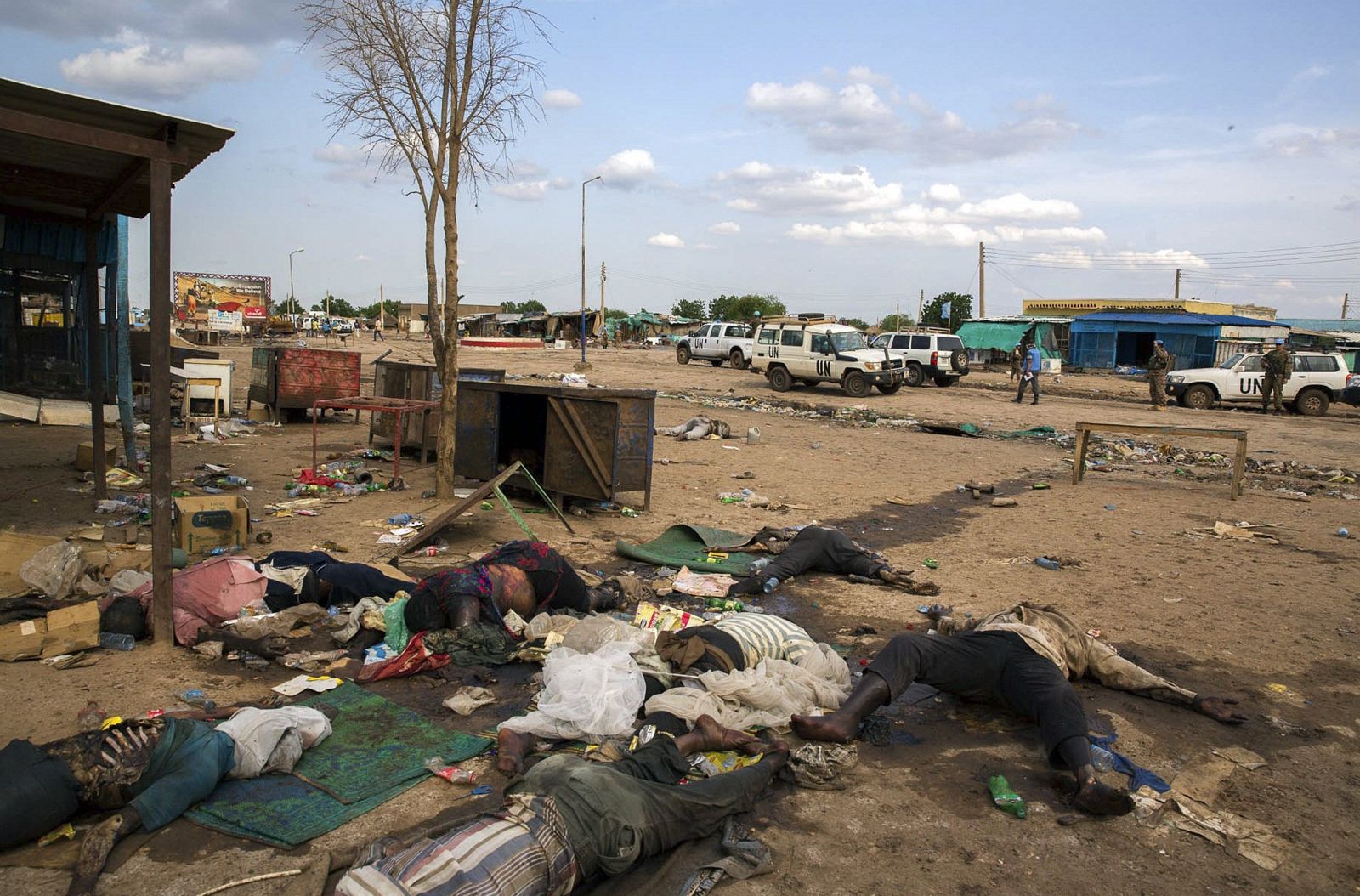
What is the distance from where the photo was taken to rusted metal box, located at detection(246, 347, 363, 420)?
1423 cm

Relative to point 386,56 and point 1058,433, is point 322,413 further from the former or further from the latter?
point 1058,433

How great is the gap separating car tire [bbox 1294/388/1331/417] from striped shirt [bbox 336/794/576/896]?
79.8 feet

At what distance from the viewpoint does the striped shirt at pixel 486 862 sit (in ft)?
8.05

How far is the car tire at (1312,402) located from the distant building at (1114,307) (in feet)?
54.8

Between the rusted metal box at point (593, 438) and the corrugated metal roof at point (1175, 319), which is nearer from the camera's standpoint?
the rusted metal box at point (593, 438)

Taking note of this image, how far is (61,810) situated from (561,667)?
6.40 feet

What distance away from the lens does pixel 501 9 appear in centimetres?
843

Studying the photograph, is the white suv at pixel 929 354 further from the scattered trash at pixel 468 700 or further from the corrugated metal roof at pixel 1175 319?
the scattered trash at pixel 468 700

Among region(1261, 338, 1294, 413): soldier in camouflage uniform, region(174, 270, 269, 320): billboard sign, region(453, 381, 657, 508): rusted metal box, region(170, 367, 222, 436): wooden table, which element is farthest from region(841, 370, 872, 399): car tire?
region(174, 270, 269, 320): billboard sign

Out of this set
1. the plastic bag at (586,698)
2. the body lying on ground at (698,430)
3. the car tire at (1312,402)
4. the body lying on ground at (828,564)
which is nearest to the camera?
the plastic bag at (586,698)

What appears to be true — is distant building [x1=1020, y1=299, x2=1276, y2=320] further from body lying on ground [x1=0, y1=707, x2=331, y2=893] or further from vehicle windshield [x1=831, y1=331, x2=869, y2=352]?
body lying on ground [x1=0, y1=707, x2=331, y2=893]

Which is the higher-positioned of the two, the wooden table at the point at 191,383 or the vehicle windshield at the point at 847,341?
the vehicle windshield at the point at 847,341

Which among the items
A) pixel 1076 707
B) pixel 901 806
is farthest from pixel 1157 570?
pixel 901 806

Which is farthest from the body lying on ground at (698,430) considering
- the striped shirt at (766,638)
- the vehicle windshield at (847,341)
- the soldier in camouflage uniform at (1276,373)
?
the soldier in camouflage uniform at (1276,373)
